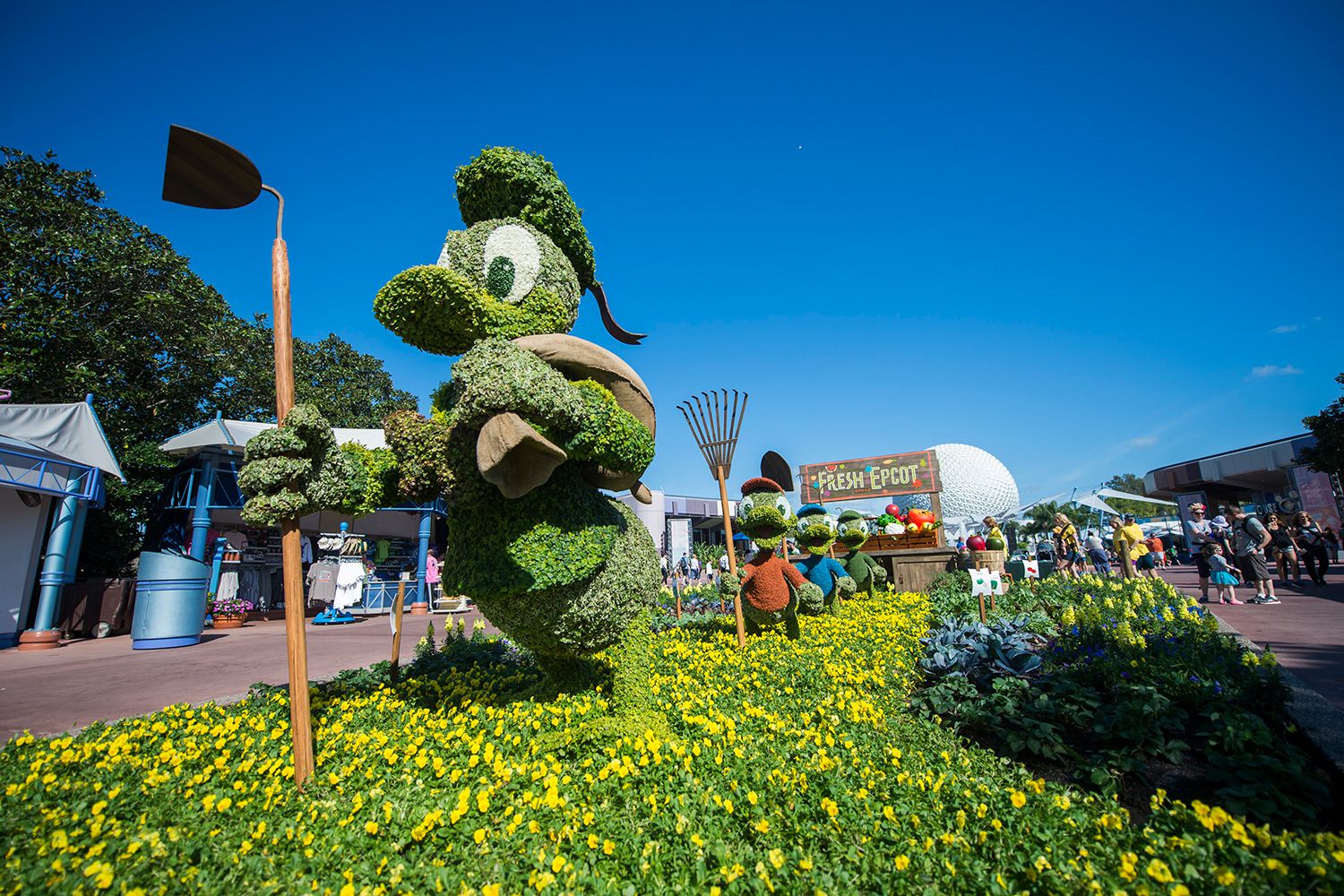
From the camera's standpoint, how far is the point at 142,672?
736 cm

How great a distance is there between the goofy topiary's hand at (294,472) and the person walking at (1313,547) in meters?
16.3

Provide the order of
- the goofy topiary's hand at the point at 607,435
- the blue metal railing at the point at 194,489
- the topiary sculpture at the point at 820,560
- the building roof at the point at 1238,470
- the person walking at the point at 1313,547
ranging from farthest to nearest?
the building roof at the point at 1238,470
the blue metal railing at the point at 194,489
the person walking at the point at 1313,547
the topiary sculpture at the point at 820,560
the goofy topiary's hand at the point at 607,435

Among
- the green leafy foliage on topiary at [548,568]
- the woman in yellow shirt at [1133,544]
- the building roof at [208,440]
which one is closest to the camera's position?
the green leafy foliage on topiary at [548,568]

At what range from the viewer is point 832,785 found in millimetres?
2973

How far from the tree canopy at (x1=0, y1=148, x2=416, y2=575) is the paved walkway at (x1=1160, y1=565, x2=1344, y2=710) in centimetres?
2091

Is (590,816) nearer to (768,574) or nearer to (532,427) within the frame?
(532,427)

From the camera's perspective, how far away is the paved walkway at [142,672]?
17.5 feet

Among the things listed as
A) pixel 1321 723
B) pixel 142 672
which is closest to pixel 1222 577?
pixel 1321 723

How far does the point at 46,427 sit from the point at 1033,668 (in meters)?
15.0

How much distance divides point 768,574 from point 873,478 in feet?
54.2

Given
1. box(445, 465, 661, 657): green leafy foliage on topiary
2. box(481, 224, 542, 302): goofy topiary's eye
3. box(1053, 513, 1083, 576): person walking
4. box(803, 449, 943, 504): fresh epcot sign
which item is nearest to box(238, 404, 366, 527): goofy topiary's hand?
box(445, 465, 661, 657): green leafy foliage on topiary

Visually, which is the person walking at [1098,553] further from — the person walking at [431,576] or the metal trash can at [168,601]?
the metal trash can at [168,601]

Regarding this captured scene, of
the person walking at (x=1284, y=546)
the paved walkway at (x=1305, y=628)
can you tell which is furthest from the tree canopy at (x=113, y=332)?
the person walking at (x=1284, y=546)

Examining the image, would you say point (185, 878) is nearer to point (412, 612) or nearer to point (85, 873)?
point (85, 873)
